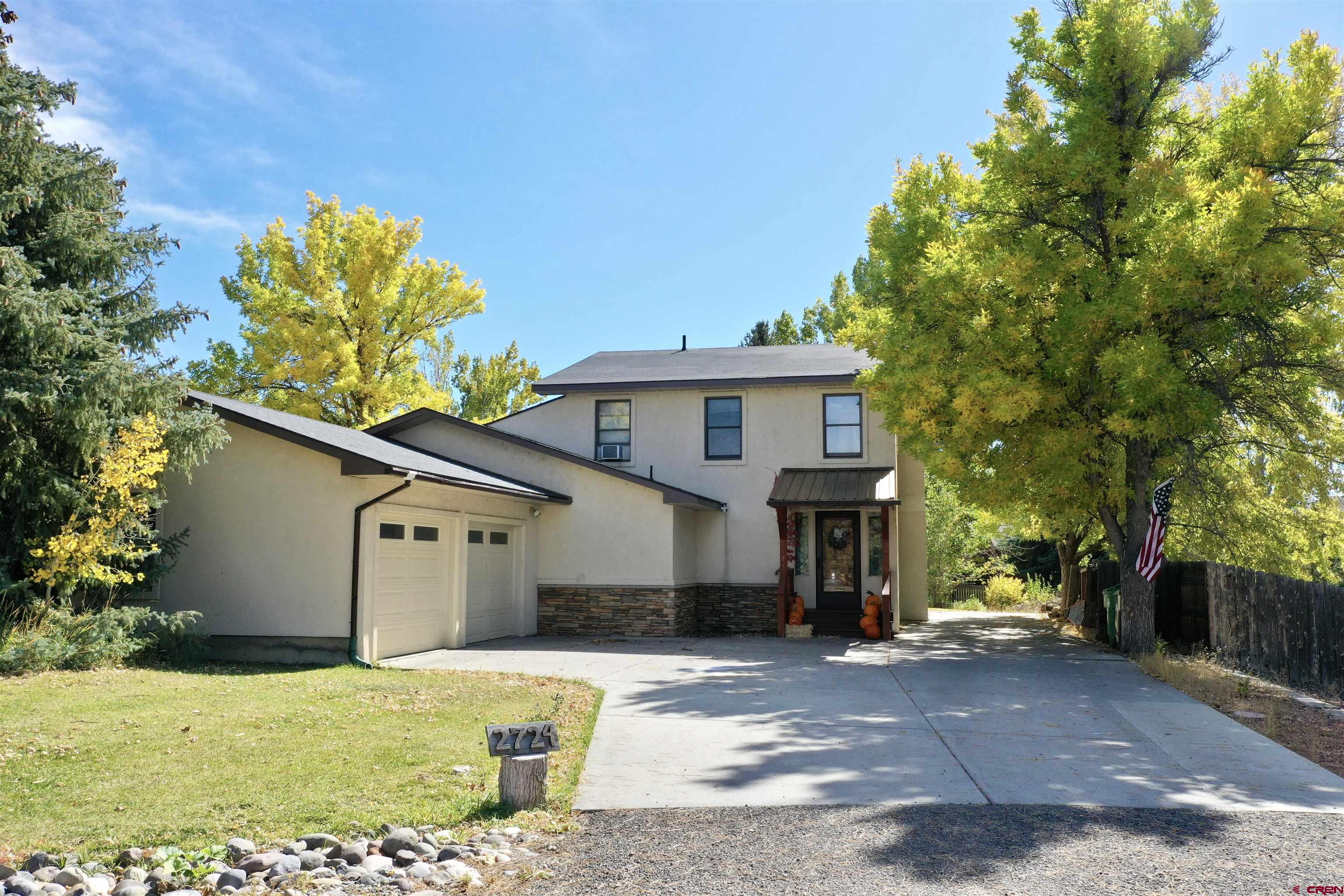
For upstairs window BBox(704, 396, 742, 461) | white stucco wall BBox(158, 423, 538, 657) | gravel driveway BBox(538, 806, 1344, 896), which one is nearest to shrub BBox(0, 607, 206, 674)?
white stucco wall BBox(158, 423, 538, 657)

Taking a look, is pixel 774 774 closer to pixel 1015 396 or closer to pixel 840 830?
pixel 840 830

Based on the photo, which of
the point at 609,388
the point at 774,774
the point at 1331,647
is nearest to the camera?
the point at 774,774

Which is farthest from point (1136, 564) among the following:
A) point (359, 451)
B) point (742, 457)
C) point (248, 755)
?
point (248, 755)

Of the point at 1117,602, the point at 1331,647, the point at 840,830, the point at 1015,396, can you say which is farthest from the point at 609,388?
the point at 840,830

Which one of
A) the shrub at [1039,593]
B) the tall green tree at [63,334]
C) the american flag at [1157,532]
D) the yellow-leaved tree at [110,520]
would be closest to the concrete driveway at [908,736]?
the american flag at [1157,532]

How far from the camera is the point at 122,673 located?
10898 millimetres

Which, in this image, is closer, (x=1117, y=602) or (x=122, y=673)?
(x=122, y=673)

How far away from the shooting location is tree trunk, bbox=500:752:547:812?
19.9 ft

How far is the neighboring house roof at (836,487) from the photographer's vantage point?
17.6 metres

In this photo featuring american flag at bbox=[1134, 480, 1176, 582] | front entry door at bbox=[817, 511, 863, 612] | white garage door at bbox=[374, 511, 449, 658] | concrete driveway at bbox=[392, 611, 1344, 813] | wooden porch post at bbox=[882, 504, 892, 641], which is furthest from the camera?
front entry door at bbox=[817, 511, 863, 612]

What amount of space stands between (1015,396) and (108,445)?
12.0 metres

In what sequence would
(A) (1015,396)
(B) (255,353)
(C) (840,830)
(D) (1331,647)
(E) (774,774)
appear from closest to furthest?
(C) (840,830)
(E) (774,774)
(D) (1331,647)
(A) (1015,396)
(B) (255,353)

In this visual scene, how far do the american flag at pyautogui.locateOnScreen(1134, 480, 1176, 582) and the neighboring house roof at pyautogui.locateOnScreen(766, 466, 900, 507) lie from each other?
4.49m

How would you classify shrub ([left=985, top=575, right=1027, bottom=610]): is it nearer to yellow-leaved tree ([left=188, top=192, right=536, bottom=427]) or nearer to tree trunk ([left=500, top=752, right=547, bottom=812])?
yellow-leaved tree ([left=188, top=192, right=536, bottom=427])
